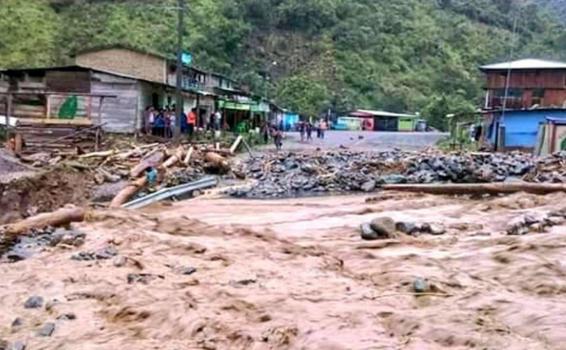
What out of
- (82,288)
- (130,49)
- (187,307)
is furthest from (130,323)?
(130,49)

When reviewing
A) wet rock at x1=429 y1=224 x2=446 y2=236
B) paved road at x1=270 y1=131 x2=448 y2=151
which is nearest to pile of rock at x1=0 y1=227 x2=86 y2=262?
wet rock at x1=429 y1=224 x2=446 y2=236

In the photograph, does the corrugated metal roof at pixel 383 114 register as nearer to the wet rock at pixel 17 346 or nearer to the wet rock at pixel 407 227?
the wet rock at pixel 407 227

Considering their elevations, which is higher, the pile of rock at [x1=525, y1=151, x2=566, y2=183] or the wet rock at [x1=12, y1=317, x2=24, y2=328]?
the pile of rock at [x1=525, y1=151, x2=566, y2=183]

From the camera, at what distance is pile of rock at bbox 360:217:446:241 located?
37.6 ft

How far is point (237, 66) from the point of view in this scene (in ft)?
225

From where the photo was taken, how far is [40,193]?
18.6 meters

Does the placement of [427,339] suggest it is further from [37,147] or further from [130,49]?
[130,49]

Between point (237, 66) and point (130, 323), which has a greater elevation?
point (237, 66)

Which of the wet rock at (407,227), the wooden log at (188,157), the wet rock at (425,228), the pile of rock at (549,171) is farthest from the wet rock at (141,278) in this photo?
the wooden log at (188,157)

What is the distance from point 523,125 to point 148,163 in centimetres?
2078

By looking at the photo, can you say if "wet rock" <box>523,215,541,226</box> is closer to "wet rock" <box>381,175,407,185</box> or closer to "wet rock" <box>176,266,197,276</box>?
"wet rock" <box>176,266,197,276</box>

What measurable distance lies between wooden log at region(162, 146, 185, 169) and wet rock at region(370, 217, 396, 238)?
11896 mm

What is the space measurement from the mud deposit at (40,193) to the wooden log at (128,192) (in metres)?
0.91

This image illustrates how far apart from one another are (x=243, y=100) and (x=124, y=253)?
118 feet
